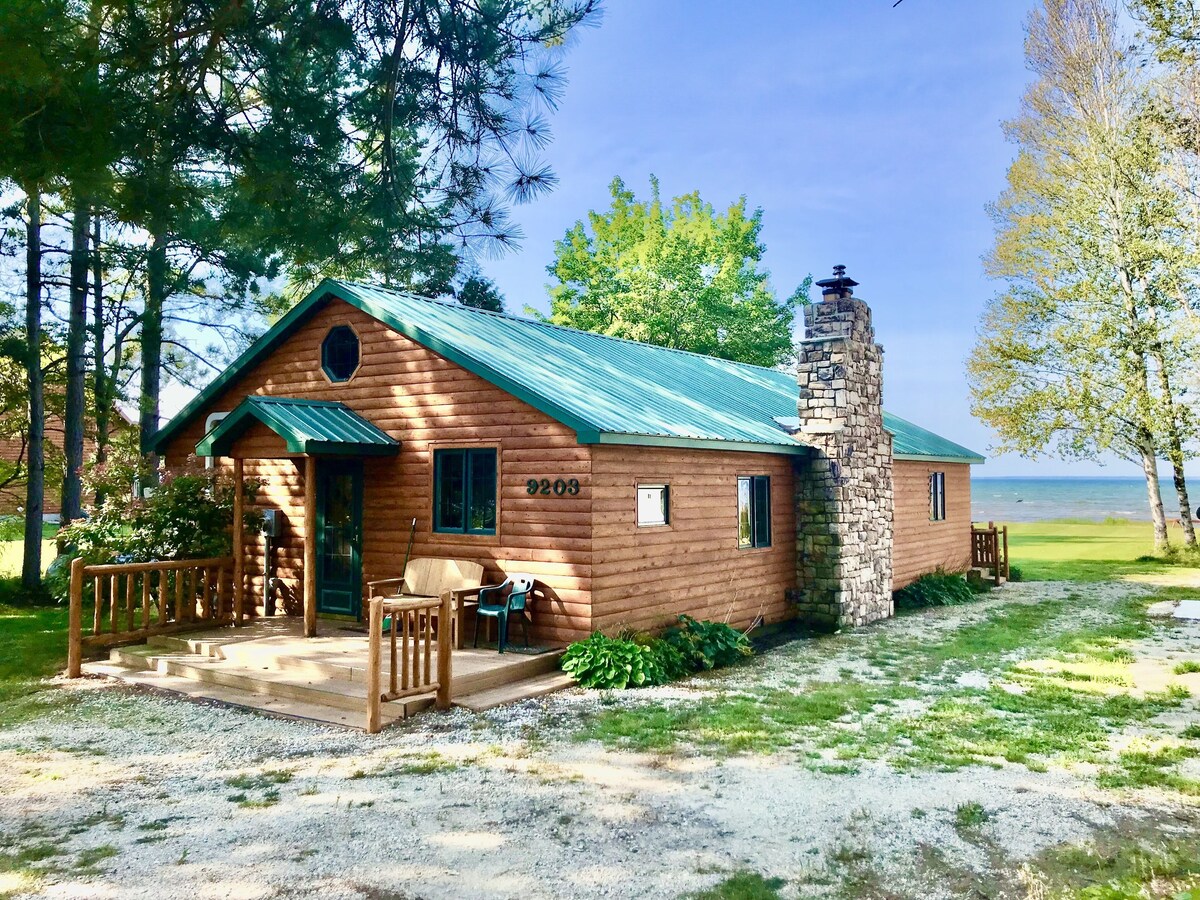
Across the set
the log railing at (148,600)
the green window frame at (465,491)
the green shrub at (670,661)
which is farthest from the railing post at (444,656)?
the log railing at (148,600)

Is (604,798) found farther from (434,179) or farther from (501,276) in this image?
(501,276)

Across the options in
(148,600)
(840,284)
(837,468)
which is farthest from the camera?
(840,284)

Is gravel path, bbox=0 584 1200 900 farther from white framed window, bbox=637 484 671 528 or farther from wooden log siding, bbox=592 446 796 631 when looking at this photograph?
white framed window, bbox=637 484 671 528

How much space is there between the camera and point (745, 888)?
172 inches

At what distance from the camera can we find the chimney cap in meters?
13.8

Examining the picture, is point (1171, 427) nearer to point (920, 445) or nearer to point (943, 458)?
point (943, 458)

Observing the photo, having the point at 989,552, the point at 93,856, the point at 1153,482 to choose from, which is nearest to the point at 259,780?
the point at 93,856

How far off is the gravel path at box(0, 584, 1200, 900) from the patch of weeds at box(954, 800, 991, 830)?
2.0 inches

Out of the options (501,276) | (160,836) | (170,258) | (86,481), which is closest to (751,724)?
(160,836)

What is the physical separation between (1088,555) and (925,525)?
12063 millimetres

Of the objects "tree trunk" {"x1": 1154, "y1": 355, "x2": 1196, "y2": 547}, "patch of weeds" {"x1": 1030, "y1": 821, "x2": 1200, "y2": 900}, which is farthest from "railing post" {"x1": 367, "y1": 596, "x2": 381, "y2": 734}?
"tree trunk" {"x1": 1154, "y1": 355, "x2": 1196, "y2": 547}

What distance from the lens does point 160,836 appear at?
5113 millimetres

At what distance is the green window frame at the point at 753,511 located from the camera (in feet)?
39.7

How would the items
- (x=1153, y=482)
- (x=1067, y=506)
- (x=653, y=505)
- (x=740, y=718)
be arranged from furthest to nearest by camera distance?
(x=1067, y=506) < (x=1153, y=482) < (x=653, y=505) < (x=740, y=718)
